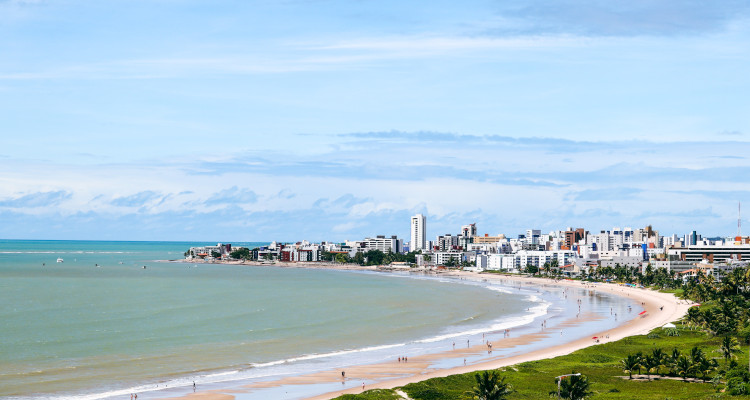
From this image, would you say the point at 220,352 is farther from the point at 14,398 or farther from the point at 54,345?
the point at 14,398

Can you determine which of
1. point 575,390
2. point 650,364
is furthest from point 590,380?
point 575,390

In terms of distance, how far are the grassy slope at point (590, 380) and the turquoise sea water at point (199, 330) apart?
15345 mm

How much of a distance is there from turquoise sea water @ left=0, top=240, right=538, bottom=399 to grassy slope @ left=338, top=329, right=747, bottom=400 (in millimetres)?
15345

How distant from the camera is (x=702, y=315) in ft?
317

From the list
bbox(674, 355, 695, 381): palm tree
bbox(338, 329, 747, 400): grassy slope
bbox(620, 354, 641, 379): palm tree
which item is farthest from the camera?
bbox(620, 354, 641, 379): palm tree

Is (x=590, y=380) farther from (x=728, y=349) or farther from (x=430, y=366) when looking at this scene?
(x=430, y=366)

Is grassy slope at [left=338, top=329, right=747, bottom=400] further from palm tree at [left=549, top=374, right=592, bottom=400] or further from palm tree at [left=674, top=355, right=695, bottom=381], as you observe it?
palm tree at [left=549, top=374, right=592, bottom=400]

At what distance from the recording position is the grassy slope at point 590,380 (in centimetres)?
5553

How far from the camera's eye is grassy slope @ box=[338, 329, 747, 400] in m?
55.5

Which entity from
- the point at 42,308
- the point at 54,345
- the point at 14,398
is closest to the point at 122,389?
the point at 14,398

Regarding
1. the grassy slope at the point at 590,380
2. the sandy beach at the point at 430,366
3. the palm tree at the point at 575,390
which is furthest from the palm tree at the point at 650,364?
the palm tree at the point at 575,390

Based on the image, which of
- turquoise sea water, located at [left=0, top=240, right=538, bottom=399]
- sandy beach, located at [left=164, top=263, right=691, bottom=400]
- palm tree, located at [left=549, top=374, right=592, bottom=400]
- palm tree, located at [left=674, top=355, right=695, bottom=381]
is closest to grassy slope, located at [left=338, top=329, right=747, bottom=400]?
palm tree, located at [left=674, top=355, right=695, bottom=381]

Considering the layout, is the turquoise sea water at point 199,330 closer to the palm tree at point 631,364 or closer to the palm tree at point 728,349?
the palm tree at point 631,364

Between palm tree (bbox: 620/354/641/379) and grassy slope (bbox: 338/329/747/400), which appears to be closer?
grassy slope (bbox: 338/329/747/400)
